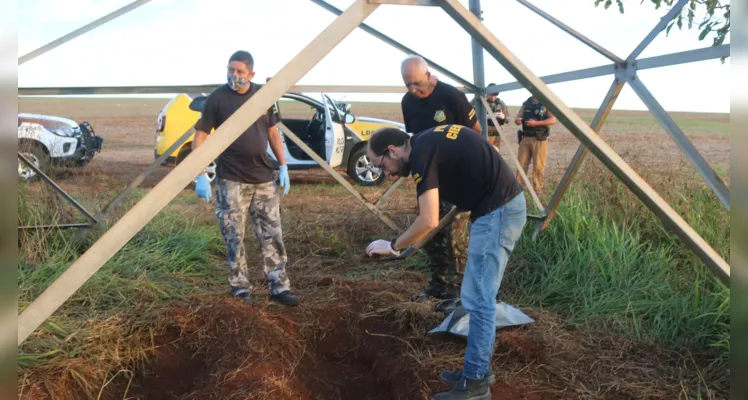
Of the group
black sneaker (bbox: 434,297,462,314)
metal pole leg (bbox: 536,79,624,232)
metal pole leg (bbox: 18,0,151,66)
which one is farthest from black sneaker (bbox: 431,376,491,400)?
metal pole leg (bbox: 18,0,151,66)

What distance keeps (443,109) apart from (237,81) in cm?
146

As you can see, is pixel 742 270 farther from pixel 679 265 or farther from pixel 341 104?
pixel 341 104

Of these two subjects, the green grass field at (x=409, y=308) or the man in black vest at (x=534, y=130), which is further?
the man in black vest at (x=534, y=130)

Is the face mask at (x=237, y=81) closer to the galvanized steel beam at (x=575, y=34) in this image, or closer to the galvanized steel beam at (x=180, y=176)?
the galvanized steel beam at (x=180, y=176)

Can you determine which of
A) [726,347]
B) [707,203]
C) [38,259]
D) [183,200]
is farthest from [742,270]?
[183,200]

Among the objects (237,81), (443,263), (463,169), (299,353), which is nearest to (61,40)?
(237,81)

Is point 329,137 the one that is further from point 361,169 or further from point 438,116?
point 438,116

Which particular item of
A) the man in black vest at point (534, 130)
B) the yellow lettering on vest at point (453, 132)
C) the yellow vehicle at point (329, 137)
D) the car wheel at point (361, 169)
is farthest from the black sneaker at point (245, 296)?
the car wheel at point (361, 169)

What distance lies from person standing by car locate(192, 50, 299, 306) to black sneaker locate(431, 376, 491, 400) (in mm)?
1682

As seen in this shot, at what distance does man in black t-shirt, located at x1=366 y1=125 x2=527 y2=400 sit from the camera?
2941 millimetres

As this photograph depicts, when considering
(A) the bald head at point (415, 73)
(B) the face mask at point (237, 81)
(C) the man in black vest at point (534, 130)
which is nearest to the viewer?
(B) the face mask at point (237, 81)

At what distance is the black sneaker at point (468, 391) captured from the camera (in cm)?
292

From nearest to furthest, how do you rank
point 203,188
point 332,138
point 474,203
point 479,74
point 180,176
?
point 180,176
point 474,203
point 203,188
point 479,74
point 332,138

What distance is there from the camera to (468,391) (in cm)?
293
